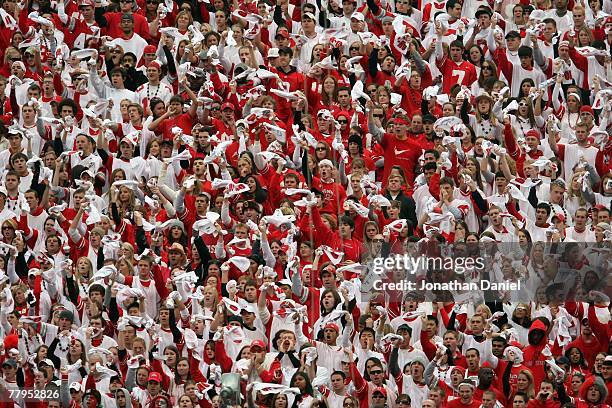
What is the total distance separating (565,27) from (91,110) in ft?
14.6

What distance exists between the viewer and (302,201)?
20078 mm

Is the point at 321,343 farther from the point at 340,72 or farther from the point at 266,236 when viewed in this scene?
the point at 340,72

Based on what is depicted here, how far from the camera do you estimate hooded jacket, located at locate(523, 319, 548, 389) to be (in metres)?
18.7

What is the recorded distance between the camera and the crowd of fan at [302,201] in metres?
18.8

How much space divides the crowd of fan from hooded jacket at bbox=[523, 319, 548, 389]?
1.3 inches

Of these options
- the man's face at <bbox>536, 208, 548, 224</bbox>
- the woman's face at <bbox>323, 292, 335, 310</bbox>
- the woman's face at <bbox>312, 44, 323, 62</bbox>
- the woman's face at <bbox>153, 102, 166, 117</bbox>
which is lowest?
the woman's face at <bbox>323, 292, 335, 310</bbox>

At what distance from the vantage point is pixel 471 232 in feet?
64.6

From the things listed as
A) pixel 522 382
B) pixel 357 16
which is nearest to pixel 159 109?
pixel 357 16

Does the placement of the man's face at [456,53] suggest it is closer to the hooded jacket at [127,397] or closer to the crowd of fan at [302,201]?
the crowd of fan at [302,201]

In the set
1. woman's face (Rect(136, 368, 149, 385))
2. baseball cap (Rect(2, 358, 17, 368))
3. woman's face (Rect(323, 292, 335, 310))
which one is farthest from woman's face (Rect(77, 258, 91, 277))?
woman's face (Rect(323, 292, 335, 310))

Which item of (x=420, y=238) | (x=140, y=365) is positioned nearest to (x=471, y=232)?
(x=420, y=238)

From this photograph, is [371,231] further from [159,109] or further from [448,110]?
[159,109]

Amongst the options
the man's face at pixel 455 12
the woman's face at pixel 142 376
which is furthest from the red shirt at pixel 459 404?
the man's face at pixel 455 12

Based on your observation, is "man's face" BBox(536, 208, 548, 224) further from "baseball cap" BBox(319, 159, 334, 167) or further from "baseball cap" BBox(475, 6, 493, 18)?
"baseball cap" BBox(475, 6, 493, 18)
